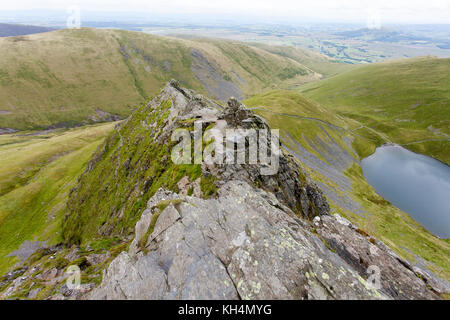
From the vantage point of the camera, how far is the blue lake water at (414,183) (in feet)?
296

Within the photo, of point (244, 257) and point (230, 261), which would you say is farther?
point (230, 261)

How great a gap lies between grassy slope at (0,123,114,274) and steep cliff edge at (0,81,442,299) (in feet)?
174

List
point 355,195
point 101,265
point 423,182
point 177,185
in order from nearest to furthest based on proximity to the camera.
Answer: point 101,265
point 177,185
point 355,195
point 423,182

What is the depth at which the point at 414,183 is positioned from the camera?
4508 inches

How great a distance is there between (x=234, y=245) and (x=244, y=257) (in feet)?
4.82

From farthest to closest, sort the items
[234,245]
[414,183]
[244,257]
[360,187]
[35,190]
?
1. [414,183]
2. [360,187]
3. [35,190]
4. [234,245]
5. [244,257]

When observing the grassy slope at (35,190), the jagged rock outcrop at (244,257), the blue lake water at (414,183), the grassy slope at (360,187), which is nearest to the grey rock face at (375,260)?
the jagged rock outcrop at (244,257)

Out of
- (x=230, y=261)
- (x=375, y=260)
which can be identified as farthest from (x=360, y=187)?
(x=230, y=261)

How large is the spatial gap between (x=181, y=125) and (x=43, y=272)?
31478 mm

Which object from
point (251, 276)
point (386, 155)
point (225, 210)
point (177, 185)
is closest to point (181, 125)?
point (177, 185)

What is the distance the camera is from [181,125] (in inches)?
1548

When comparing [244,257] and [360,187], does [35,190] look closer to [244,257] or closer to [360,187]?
[244,257]

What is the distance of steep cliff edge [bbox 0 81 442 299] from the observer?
49.7 ft
